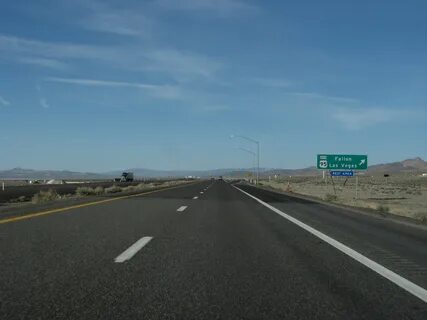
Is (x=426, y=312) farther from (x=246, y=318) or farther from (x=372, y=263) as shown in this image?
(x=372, y=263)

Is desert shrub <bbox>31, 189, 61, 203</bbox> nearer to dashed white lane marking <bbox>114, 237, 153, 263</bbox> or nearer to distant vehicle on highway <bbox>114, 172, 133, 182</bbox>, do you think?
dashed white lane marking <bbox>114, 237, 153, 263</bbox>

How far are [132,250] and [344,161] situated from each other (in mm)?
37011

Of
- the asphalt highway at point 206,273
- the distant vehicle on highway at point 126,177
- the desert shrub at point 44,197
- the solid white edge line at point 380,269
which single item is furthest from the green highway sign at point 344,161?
the distant vehicle on highway at point 126,177

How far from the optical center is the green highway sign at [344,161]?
45344mm

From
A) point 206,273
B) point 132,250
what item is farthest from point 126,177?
point 206,273

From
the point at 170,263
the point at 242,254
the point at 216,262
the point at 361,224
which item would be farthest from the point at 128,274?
the point at 361,224

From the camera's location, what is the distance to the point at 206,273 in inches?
330

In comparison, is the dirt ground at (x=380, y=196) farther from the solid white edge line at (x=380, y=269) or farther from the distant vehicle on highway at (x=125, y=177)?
the distant vehicle on highway at (x=125, y=177)

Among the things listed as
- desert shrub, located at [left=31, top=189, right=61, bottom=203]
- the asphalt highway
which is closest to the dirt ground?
the asphalt highway

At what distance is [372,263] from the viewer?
958 cm

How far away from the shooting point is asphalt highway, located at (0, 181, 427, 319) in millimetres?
6324

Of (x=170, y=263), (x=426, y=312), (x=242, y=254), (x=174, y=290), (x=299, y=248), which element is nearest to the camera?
(x=426, y=312)

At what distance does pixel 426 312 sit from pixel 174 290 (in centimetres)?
290

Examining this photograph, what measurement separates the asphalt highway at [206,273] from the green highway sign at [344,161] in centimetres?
3100
